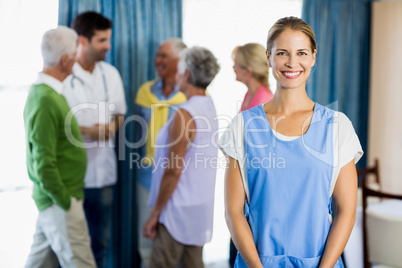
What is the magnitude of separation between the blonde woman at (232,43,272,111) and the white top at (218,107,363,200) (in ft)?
2.79

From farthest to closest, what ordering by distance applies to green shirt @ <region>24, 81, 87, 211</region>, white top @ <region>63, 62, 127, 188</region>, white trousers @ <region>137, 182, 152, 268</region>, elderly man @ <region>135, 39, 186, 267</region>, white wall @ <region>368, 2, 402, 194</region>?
white wall @ <region>368, 2, 402, 194</region>
white trousers @ <region>137, 182, 152, 268</region>
elderly man @ <region>135, 39, 186, 267</region>
white top @ <region>63, 62, 127, 188</region>
green shirt @ <region>24, 81, 87, 211</region>

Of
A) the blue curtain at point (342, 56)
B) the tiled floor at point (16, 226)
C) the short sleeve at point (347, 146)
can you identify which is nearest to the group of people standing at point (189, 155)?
the short sleeve at point (347, 146)

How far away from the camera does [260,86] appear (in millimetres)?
2316

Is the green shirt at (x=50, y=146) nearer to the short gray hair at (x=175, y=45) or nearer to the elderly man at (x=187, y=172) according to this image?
the elderly man at (x=187, y=172)

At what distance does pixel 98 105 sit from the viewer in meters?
2.71

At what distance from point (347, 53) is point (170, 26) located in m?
1.80

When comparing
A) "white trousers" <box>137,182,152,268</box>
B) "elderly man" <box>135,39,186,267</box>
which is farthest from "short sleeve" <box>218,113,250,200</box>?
"white trousers" <box>137,182,152,268</box>

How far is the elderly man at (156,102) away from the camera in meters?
2.89

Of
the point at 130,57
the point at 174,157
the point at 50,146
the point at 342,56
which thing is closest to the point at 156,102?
the point at 130,57

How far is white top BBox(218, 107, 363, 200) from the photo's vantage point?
139 centimetres

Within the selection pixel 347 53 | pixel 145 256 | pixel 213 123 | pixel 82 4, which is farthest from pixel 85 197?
pixel 347 53

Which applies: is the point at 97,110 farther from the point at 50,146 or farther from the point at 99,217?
the point at 99,217

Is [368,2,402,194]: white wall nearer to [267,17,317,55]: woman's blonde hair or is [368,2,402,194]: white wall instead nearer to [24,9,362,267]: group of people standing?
[24,9,362,267]: group of people standing

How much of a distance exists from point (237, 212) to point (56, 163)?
3.96 ft
